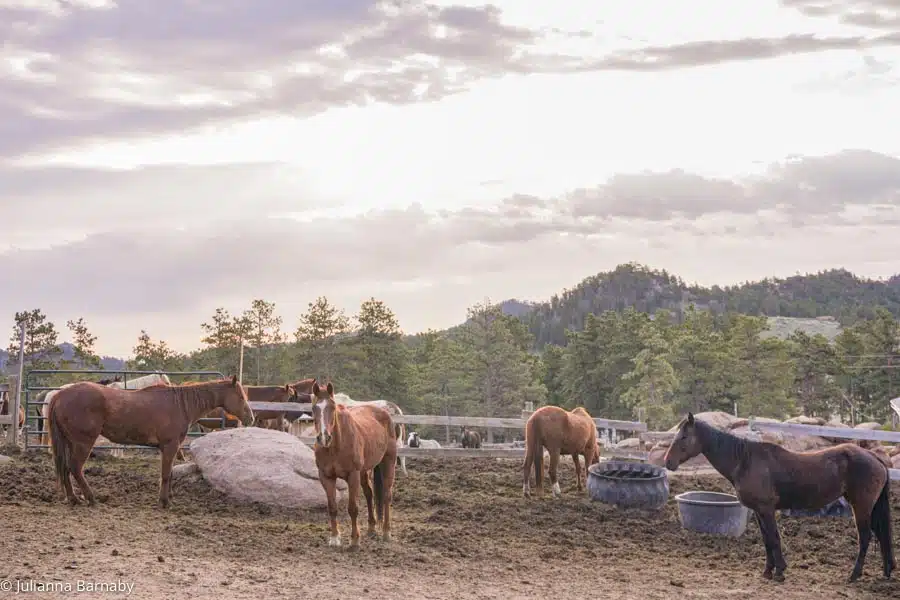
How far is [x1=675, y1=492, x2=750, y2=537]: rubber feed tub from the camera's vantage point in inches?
368

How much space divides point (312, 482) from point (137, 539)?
2.95m

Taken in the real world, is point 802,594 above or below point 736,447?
below

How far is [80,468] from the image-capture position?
9664 millimetres

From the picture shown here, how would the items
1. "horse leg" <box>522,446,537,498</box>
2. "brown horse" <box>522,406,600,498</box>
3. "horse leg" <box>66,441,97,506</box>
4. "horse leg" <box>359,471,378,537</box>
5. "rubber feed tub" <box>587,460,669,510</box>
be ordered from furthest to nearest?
"brown horse" <box>522,406,600,498</box>, "horse leg" <box>522,446,537,498</box>, "rubber feed tub" <box>587,460,669,510</box>, "horse leg" <box>66,441,97,506</box>, "horse leg" <box>359,471,378,537</box>

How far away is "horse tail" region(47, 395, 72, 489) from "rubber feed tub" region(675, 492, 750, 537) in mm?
7708

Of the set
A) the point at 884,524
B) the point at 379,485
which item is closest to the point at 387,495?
the point at 379,485

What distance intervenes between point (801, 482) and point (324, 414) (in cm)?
496

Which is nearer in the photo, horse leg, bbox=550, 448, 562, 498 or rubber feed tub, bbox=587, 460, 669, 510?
rubber feed tub, bbox=587, 460, 669, 510

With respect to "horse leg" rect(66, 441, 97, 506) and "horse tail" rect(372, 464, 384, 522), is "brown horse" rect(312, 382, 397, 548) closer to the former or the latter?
"horse tail" rect(372, 464, 384, 522)

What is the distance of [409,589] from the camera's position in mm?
6668

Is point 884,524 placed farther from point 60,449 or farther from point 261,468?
point 60,449

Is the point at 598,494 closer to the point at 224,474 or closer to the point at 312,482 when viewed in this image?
the point at 312,482

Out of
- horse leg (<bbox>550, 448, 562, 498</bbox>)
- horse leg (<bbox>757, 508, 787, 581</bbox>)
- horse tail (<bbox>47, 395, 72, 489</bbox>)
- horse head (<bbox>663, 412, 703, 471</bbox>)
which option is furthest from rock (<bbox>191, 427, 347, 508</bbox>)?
horse leg (<bbox>757, 508, 787, 581</bbox>)

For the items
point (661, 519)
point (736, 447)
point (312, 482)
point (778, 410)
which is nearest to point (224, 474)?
point (312, 482)
